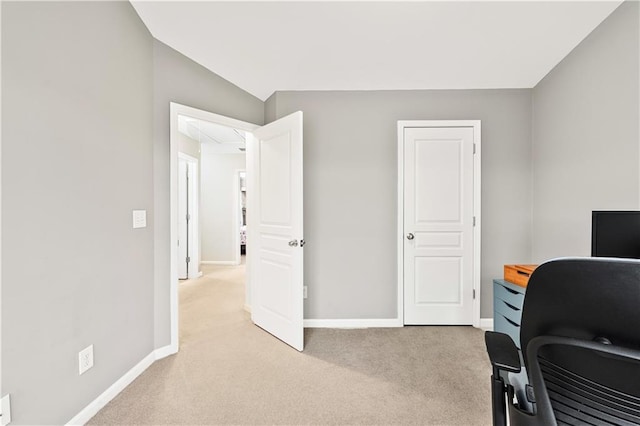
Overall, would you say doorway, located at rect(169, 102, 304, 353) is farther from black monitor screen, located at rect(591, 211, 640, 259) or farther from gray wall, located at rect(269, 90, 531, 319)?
black monitor screen, located at rect(591, 211, 640, 259)

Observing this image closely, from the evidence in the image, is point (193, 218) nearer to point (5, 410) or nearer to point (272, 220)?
point (272, 220)

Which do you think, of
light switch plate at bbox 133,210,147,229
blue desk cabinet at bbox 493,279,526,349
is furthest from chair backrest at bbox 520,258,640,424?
light switch plate at bbox 133,210,147,229

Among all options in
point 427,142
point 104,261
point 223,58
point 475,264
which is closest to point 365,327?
point 475,264

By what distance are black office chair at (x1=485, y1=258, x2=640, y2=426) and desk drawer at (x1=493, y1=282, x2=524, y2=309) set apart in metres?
1.47

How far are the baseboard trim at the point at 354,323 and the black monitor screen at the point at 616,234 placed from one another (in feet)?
5.84

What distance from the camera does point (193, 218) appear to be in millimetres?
4848

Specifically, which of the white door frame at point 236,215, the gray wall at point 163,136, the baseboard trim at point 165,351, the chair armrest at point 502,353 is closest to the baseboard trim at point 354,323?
the baseboard trim at point 165,351

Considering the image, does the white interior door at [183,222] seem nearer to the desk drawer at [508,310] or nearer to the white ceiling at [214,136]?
the white ceiling at [214,136]

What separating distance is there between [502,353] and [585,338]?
0.31 m

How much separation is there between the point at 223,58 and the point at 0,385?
7.74ft

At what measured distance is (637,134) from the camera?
174 centimetres

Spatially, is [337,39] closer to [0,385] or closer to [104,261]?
[104,261]

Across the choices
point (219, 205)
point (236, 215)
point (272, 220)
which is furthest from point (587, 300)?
point (219, 205)

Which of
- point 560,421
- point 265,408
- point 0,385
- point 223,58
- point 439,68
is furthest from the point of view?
point 439,68
